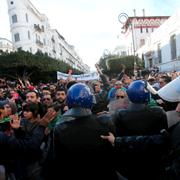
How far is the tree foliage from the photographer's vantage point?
27.4 m

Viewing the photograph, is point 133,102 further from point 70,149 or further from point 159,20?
point 159,20

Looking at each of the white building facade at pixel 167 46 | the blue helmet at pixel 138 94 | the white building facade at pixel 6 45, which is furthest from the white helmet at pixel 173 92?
the white building facade at pixel 6 45

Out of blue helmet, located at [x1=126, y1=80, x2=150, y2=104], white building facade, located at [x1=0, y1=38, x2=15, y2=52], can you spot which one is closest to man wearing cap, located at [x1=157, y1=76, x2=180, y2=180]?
blue helmet, located at [x1=126, y1=80, x2=150, y2=104]

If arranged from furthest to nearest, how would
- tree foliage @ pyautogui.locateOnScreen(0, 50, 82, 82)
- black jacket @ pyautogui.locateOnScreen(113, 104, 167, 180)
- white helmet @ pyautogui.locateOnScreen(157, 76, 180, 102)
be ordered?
1. tree foliage @ pyautogui.locateOnScreen(0, 50, 82, 82)
2. black jacket @ pyautogui.locateOnScreen(113, 104, 167, 180)
3. white helmet @ pyautogui.locateOnScreen(157, 76, 180, 102)

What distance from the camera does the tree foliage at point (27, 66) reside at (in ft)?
90.0

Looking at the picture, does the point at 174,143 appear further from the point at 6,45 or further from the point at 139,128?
the point at 6,45

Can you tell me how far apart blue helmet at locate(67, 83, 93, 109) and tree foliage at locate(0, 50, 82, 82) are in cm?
2408

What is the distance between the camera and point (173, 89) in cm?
225

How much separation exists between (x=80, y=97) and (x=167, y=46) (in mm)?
32200

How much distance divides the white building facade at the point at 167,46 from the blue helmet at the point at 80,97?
2672cm

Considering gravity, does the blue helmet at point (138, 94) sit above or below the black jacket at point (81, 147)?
above

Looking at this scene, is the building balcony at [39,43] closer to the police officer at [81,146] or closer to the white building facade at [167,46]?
the white building facade at [167,46]

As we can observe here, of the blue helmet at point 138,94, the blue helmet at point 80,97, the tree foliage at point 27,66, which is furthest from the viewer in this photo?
the tree foliage at point 27,66

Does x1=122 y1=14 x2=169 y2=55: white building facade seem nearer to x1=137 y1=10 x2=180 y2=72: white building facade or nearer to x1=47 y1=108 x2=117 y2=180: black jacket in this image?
x1=137 y1=10 x2=180 y2=72: white building facade
